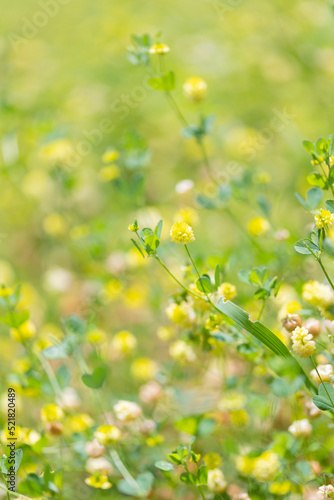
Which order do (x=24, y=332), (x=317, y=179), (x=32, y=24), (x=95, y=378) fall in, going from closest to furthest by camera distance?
(x=317, y=179), (x=95, y=378), (x=24, y=332), (x=32, y=24)

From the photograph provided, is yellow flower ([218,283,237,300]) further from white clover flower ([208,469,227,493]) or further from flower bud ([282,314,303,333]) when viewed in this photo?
white clover flower ([208,469,227,493])

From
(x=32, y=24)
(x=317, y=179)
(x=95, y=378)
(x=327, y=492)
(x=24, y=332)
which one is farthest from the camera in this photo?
(x=32, y=24)

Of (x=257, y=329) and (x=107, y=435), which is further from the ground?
(x=257, y=329)

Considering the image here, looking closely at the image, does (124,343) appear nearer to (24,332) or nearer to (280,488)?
(24,332)

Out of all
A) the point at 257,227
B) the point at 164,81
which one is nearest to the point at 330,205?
the point at 257,227

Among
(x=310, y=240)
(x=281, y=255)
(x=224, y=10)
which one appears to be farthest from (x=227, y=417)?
(x=224, y=10)

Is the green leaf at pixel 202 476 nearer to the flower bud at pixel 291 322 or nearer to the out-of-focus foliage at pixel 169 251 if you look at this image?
the out-of-focus foliage at pixel 169 251

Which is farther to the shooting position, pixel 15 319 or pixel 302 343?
pixel 15 319

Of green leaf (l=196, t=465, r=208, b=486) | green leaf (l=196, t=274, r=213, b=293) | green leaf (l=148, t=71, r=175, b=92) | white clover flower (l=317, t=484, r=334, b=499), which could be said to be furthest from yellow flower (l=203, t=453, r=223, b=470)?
green leaf (l=148, t=71, r=175, b=92)
